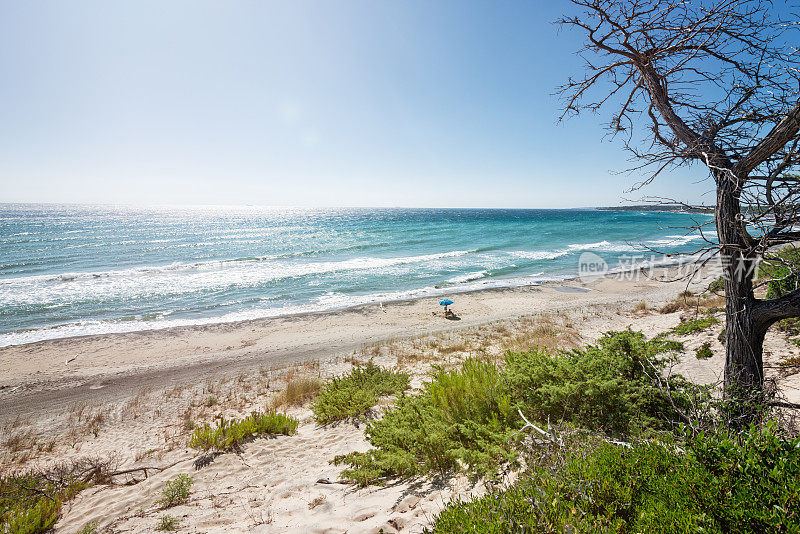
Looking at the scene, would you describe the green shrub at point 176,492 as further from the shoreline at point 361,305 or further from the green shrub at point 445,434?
the shoreline at point 361,305

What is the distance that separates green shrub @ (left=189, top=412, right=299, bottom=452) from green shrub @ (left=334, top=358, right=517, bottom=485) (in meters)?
2.16

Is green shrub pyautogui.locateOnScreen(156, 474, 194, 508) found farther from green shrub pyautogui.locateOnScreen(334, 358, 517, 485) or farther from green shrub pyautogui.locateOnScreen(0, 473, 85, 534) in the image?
green shrub pyautogui.locateOnScreen(334, 358, 517, 485)

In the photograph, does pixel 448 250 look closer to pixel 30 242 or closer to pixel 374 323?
pixel 374 323

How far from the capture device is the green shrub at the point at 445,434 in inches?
163

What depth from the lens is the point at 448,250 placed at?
43531 mm

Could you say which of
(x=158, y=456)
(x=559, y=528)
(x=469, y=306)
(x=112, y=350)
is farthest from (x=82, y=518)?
(x=469, y=306)

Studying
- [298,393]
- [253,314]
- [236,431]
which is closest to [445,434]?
[236,431]

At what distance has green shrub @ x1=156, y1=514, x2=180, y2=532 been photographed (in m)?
4.02

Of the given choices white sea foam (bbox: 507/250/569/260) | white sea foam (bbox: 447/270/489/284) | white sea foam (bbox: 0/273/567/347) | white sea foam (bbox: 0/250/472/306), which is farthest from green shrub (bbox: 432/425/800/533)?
white sea foam (bbox: 507/250/569/260)

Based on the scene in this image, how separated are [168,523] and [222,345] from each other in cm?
1225

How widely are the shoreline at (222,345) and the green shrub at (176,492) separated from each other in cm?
714

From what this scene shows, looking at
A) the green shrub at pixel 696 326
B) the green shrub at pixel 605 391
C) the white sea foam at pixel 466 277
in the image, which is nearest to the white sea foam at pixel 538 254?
the white sea foam at pixel 466 277

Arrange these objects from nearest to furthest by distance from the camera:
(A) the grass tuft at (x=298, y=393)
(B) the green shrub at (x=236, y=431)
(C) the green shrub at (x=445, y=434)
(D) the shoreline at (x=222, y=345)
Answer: (C) the green shrub at (x=445, y=434) < (B) the green shrub at (x=236, y=431) < (A) the grass tuft at (x=298, y=393) < (D) the shoreline at (x=222, y=345)

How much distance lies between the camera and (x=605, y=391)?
4.39m
